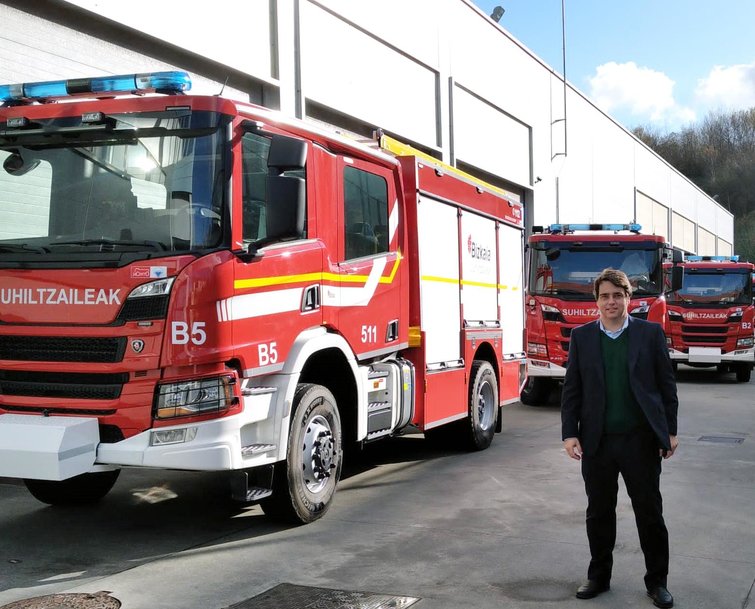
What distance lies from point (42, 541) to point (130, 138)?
275cm

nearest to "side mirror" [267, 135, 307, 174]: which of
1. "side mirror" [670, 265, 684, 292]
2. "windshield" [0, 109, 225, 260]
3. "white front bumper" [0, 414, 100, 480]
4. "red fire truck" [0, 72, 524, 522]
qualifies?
"red fire truck" [0, 72, 524, 522]

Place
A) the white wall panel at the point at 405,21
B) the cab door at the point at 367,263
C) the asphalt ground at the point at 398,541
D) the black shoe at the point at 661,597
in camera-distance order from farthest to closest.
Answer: the white wall panel at the point at 405,21 → the cab door at the point at 367,263 → the asphalt ground at the point at 398,541 → the black shoe at the point at 661,597

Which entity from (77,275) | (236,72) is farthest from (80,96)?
(236,72)

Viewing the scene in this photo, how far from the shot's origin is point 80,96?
616 cm

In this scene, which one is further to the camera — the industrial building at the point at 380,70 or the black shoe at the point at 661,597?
the industrial building at the point at 380,70

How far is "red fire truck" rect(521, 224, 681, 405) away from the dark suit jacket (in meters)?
9.26

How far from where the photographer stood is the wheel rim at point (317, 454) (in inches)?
254

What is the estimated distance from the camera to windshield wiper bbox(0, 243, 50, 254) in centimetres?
574

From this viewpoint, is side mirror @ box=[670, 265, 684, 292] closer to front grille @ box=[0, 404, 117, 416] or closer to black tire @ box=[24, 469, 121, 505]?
black tire @ box=[24, 469, 121, 505]

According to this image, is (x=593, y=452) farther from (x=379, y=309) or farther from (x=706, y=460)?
(x=706, y=460)

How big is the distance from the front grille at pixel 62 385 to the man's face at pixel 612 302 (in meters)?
2.84

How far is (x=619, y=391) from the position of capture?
15.8 ft

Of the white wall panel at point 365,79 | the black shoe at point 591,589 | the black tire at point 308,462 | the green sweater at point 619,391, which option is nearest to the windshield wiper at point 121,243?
the black tire at point 308,462

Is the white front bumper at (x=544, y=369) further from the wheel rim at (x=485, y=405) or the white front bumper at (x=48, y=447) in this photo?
the white front bumper at (x=48, y=447)
